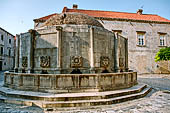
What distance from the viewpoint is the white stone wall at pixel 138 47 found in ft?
77.3

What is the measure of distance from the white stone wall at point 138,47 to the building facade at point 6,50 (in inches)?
1052

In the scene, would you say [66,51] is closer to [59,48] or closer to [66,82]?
[59,48]

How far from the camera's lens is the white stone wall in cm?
2355

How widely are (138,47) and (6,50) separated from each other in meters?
34.3

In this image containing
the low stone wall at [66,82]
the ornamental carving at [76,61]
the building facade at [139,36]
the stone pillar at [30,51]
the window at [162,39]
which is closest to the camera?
the low stone wall at [66,82]

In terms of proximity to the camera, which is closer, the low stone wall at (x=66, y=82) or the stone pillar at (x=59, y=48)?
the low stone wall at (x=66, y=82)

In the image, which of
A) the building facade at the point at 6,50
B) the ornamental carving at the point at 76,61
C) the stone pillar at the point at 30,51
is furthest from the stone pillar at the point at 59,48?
the building facade at the point at 6,50

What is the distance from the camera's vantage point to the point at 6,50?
3350cm

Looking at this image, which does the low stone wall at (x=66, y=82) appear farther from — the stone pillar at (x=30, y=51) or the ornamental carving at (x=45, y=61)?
the ornamental carving at (x=45, y=61)

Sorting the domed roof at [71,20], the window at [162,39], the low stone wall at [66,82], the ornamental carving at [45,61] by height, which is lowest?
the low stone wall at [66,82]

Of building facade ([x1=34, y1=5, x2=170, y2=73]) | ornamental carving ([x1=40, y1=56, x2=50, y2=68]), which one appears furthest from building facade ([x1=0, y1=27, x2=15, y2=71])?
ornamental carving ([x1=40, y1=56, x2=50, y2=68])

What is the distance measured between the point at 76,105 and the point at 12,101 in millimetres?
2703

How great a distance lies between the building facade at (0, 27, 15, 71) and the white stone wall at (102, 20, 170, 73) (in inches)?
1052

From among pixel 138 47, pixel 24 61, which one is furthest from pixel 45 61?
pixel 138 47
